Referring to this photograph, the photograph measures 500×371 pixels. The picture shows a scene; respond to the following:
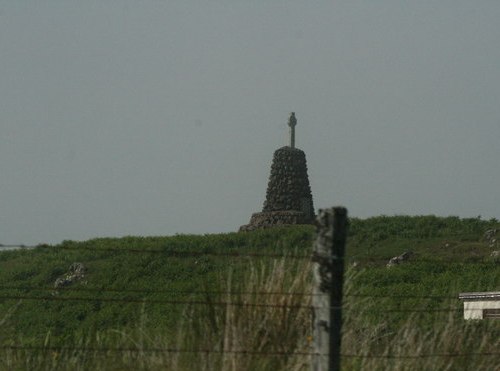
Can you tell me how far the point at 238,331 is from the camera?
6.45 m

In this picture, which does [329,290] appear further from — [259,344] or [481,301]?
[481,301]

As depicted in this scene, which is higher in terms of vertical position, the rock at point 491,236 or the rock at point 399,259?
the rock at point 491,236

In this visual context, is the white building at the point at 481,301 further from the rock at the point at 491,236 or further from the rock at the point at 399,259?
the rock at the point at 491,236

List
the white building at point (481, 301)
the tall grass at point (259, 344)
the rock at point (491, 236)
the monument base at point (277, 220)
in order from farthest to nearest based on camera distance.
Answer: the monument base at point (277, 220) → the rock at point (491, 236) → the white building at point (481, 301) → the tall grass at point (259, 344)

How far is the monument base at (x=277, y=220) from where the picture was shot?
149 ft

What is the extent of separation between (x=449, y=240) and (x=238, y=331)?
31841 mm

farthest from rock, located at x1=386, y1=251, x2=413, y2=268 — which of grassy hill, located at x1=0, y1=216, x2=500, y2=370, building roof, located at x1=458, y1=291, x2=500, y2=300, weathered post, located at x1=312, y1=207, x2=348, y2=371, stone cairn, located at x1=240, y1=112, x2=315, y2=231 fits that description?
weathered post, located at x1=312, y1=207, x2=348, y2=371

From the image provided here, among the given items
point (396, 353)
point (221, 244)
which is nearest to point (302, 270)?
point (396, 353)

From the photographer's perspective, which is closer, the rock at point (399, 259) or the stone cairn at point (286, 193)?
the rock at point (399, 259)

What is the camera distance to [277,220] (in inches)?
1795

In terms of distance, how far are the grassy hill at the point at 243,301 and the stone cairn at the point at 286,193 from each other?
3549 millimetres

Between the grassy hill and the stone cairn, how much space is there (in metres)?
3.55

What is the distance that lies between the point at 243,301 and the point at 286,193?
4017 centimetres

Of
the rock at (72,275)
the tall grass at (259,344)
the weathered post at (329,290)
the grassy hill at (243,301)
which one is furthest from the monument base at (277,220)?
the weathered post at (329,290)
